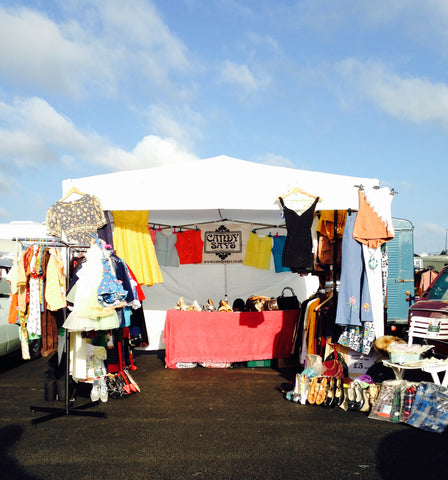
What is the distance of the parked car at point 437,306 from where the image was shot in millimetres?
5121

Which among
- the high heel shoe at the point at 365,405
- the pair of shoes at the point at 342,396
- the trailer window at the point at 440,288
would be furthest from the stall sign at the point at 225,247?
the high heel shoe at the point at 365,405

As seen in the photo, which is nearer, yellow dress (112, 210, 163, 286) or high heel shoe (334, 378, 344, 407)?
high heel shoe (334, 378, 344, 407)

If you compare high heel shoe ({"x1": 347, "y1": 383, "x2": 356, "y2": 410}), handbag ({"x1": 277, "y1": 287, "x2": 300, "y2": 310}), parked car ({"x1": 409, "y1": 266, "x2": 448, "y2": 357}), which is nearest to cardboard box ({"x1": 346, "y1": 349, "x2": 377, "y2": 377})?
high heel shoe ({"x1": 347, "y1": 383, "x2": 356, "y2": 410})

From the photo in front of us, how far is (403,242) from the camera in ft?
31.4

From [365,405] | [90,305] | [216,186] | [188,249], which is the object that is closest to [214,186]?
[216,186]

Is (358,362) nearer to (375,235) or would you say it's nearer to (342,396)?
(342,396)

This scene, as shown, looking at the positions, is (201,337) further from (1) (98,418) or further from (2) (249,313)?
(1) (98,418)

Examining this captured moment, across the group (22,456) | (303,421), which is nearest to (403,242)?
(303,421)

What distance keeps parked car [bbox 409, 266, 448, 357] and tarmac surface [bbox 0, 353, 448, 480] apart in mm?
1408

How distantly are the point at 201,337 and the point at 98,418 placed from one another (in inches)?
102

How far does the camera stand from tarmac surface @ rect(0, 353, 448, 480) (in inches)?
128

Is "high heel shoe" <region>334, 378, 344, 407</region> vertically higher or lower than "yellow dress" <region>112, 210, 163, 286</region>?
lower

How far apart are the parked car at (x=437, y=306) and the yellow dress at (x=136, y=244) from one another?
3.88 m

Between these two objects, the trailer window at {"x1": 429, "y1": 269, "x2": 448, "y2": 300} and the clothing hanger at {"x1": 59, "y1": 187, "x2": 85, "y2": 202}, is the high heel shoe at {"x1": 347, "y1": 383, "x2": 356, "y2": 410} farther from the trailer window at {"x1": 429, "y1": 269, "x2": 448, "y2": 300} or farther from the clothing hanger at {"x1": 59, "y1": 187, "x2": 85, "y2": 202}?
the clothing hanger at {"x1": 59, "y1": 187, "x2": 85, "y2": 202}
